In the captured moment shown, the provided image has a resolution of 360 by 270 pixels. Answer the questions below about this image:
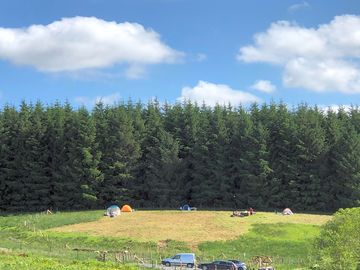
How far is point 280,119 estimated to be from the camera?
298 feet

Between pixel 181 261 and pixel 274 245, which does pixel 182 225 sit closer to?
pixel 274 245

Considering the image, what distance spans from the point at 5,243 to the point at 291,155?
157 feet

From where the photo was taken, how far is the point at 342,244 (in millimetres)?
36406

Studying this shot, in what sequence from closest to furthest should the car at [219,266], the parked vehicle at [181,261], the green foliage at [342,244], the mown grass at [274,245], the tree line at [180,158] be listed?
the green foliage at [342,244] < the car at [219,266] < the parked vehicle at [181,261] < the mown grass at [274,245] < the tree line at [180,158]

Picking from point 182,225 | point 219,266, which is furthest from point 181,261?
point 182,225

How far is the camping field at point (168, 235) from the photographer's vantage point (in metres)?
52.9

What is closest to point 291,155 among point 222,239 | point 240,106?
point 240,106

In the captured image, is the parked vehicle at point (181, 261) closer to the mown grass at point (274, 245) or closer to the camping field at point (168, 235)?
the camping field at point (168, 235)

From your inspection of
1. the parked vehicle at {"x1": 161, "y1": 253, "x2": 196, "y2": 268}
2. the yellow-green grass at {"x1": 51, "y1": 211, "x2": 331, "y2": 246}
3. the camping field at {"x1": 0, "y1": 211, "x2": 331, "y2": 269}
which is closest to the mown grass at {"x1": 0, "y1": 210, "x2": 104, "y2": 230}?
the camping field at {"x1": 0, "y1": 211, "x2": 331, "y2": 269}

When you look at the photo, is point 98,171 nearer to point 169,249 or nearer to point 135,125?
point 135,125

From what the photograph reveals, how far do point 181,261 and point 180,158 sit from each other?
149ft

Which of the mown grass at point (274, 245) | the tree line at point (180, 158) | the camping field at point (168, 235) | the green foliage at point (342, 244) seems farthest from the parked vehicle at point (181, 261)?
the tree line at point (180, 158)

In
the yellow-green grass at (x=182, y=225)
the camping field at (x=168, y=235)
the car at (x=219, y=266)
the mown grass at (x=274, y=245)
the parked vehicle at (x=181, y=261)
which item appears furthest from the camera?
the yellow-green grass at (x=182, y=225)

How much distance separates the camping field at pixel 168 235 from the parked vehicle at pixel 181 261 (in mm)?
2213
